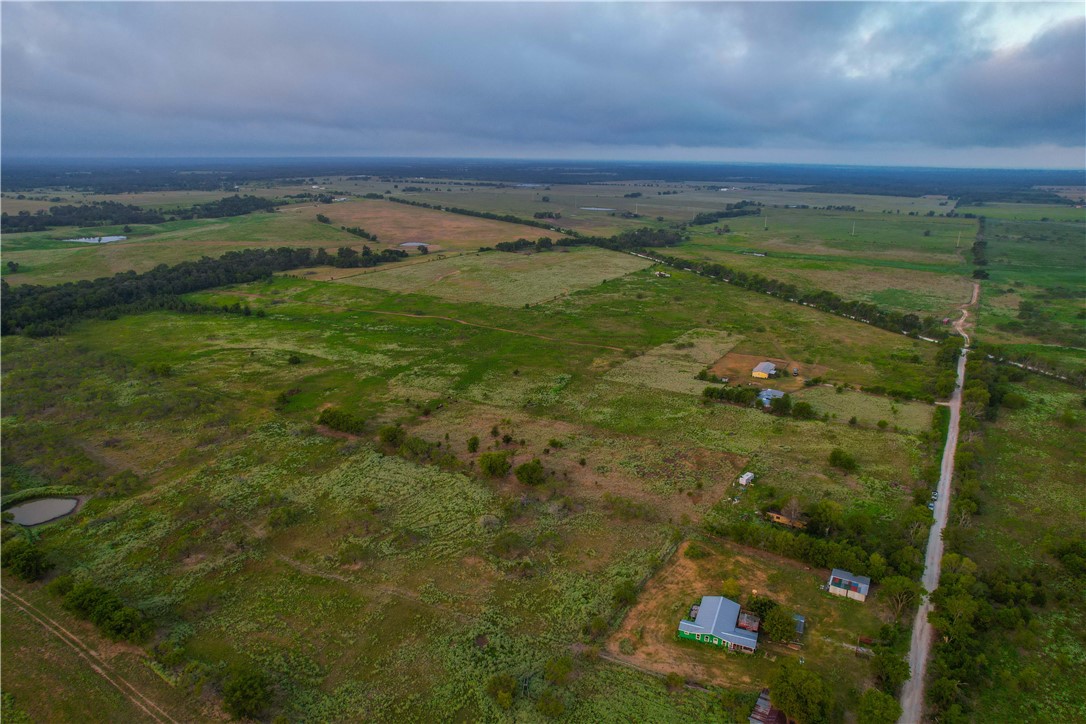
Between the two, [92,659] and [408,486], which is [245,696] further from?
[408,486]

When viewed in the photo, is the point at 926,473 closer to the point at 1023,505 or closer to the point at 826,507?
the point at 1023,505

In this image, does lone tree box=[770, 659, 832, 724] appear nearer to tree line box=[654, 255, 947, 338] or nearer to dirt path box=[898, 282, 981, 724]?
dirt path box=[898, 282, 981, 724]

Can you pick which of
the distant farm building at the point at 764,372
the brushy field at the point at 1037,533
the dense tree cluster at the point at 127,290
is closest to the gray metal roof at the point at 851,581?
the brushy field at the point at 1037,533

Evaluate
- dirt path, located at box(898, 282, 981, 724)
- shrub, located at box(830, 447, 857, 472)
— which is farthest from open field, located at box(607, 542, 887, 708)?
shrub, located at box(830, 447, 857, 472)

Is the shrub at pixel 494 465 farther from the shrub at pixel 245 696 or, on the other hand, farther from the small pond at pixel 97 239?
the small pond at pixel 97 239

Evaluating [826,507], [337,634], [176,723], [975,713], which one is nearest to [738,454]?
[826,507]

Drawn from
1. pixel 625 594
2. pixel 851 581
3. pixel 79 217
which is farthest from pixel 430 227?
pixel 851 581
